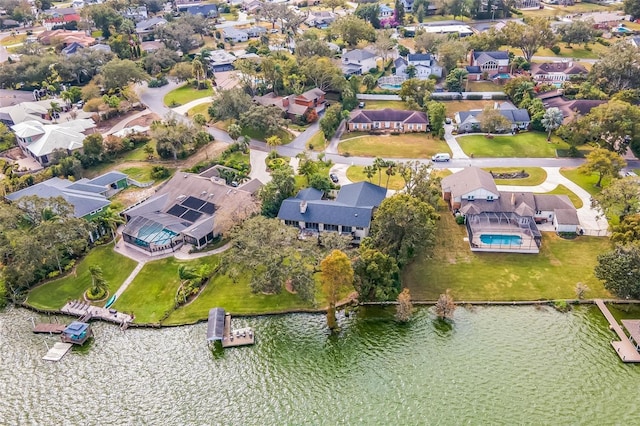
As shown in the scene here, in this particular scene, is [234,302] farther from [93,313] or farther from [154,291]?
[93,313]

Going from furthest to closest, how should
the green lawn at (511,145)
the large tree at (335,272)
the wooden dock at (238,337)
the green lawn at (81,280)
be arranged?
the green lawn at (511,145) → the green lawn at (81,280) → the wooden dock at (238,337) → the large tree at (335,272)

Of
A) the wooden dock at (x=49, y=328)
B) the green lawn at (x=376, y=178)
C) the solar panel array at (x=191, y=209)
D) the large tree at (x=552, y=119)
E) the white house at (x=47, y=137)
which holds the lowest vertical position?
the wooden dock at (x=49, y=328)

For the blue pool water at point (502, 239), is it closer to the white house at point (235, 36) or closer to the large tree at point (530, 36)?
the large tree at point (530, 36)

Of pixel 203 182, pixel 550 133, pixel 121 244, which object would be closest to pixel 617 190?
pixel 550 133

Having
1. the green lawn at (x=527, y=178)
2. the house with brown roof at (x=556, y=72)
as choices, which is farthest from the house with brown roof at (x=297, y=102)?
the house with brown roof at (x=556, y=72)

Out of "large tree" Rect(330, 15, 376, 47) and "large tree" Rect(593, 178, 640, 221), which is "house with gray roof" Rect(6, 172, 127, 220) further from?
"large tree" Rect(330, 15, 376, 47)

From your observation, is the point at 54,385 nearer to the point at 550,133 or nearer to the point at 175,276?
the point at 175,276
